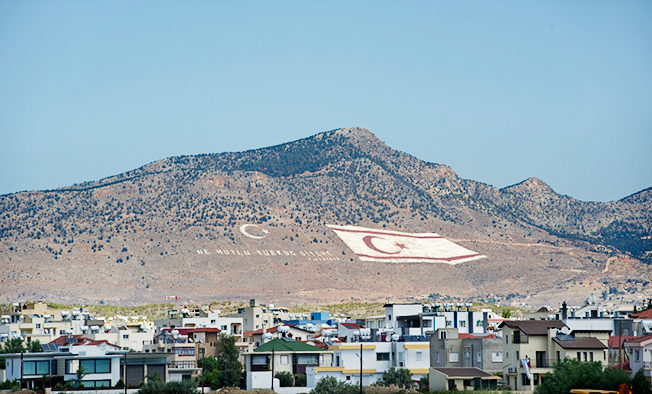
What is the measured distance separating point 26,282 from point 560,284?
81211mm

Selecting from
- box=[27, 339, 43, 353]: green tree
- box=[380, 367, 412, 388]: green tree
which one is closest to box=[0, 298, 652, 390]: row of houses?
box=[380, 367, 412, 388]: green tree

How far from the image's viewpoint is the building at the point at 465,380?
68.8 m

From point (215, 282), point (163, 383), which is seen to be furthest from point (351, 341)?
point (215, 282)

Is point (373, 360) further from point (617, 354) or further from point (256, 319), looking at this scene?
point (256, 319)

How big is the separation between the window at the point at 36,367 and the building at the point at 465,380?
926 inches

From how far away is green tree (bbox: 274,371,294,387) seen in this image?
7757 centimetres

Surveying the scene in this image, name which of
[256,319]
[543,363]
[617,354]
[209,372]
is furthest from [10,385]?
[256,319]

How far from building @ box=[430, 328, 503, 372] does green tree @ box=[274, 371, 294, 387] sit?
28.8ft

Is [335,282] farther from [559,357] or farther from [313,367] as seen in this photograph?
[559,357]

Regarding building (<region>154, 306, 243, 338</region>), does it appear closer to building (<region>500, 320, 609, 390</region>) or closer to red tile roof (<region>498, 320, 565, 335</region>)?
red tile roof (<region>498, 320, 565, 335</region>)

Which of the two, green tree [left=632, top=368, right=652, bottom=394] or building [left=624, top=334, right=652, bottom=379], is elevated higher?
building [left=624, top=334, right=652, bottom=379]

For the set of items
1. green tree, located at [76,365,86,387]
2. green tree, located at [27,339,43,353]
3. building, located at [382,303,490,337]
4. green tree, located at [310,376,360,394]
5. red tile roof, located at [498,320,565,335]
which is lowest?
green tree, located at [310,376,360,394]

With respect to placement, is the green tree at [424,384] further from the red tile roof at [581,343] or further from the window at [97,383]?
the window at [97,383]

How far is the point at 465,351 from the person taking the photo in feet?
253
